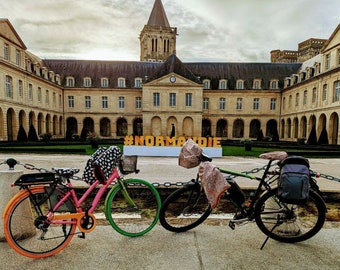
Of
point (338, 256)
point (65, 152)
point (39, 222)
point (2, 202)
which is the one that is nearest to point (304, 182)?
point (338, 256)

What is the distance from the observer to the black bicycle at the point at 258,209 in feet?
8.89

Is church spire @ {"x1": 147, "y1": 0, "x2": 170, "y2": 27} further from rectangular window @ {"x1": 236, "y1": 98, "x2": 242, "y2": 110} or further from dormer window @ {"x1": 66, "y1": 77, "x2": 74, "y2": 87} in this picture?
rectangular window @ {"x1": 236, "y1": 98, "x2": 242, "y2": 110}

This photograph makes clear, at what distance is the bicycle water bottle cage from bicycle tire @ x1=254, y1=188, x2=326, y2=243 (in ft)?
7.72

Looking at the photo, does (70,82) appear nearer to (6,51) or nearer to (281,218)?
(6,51)

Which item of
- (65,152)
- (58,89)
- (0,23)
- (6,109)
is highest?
(0,23)

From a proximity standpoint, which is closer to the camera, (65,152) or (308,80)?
(65,152)

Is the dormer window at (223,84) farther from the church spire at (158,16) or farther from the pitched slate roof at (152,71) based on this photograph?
the church spire at (158,16)

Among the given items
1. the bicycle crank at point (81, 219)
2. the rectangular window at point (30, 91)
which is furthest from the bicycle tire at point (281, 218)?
the rectangular window at point (30, 91)

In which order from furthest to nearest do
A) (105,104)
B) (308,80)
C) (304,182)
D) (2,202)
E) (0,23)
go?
1. (105,104)
2. (308,80)
3. (0,23)
4. (2,202)
5. (304,182)

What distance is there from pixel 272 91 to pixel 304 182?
37171 mm

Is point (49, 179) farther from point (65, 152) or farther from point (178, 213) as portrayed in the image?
point (65, 152)

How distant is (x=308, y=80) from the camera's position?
27969 mm

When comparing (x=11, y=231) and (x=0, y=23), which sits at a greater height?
(x=0, y=23)

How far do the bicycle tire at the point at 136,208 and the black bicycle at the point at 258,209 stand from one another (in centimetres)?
24
